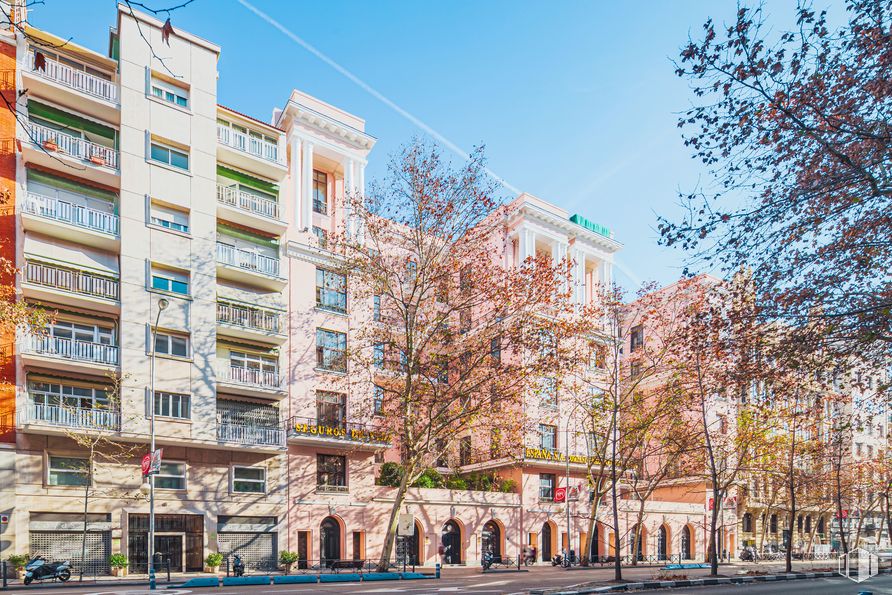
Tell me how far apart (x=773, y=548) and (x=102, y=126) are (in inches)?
2563

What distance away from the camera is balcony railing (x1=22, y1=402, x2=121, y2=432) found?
99.0 feet

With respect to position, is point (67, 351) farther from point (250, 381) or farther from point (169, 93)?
point (169, 93)

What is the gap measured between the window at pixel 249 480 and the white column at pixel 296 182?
1400 centimetres

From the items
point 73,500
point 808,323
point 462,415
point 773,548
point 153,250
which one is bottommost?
point 773,548

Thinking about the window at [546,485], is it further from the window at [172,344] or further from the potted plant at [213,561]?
the window at [172,344]

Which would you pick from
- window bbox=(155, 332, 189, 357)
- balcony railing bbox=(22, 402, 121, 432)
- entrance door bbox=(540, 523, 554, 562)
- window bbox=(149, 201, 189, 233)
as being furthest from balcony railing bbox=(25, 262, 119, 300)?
entrance door bbox=(540, 523, 554, 562)

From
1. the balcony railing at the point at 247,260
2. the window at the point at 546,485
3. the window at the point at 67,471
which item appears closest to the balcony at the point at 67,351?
the window at the point at 67,471

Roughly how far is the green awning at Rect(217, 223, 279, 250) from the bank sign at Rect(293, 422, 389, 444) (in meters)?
10.3

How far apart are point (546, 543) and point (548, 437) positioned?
7.58 meters

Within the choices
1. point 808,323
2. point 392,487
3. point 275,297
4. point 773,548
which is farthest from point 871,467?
point 808,323

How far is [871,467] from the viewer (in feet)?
193

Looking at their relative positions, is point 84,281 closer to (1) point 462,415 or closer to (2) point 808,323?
(1) point 462,415

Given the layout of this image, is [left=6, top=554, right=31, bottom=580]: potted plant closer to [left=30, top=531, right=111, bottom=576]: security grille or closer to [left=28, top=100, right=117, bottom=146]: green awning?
[left=30, top=531, right=111, bottom=576]: security grille

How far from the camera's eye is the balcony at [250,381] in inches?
1435
